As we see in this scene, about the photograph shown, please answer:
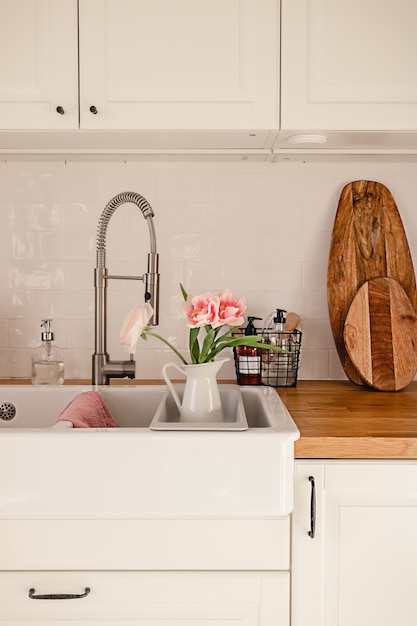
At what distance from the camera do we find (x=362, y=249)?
74.8 inches

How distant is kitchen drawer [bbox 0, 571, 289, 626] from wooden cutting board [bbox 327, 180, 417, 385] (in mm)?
801

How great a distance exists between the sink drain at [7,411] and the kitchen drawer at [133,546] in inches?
19.0

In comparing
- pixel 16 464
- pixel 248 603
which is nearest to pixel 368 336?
pixel 248 603

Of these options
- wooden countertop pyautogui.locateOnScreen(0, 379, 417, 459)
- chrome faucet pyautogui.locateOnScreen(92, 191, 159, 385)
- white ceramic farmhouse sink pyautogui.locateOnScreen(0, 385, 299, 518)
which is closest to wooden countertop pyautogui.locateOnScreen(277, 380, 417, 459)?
wooden countertop pyautogui.locateOnScreen(0, 379, 417, 459)

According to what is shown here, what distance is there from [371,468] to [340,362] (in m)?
0.69

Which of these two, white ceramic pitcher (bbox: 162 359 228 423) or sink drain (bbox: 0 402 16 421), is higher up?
white ceramic pitcher (bbox: 162 359 228 423)

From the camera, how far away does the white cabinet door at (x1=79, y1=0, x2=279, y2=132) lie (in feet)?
5.25

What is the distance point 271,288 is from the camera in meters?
1.97

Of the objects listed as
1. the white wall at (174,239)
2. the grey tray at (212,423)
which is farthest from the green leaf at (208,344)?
the white wall at (174,239)

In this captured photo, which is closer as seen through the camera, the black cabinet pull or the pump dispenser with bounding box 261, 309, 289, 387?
the black cabinet pull

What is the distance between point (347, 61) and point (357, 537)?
44.2 inches

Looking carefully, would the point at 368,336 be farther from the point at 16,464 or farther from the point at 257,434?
the point at 16,464

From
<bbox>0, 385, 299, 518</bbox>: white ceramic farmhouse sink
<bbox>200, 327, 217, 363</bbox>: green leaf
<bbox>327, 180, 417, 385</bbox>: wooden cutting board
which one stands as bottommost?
<bbox>0, 385, 299, 518</bbox>: white ceramic farmhouse sink

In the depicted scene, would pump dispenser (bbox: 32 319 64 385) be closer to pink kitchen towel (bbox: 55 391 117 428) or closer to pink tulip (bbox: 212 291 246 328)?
pink kitchen towel (bbox: 55 391 117 428)
